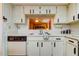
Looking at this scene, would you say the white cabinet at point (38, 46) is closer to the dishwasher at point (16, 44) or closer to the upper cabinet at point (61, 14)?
the dishwasher at point (16, 44)

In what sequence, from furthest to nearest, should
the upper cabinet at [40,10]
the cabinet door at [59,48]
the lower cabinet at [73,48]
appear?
the upper cabinet at [40,10] → the cabinet door at [59,48] → the lower cabinet at [73,48]

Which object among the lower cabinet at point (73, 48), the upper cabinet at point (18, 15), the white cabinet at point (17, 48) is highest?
the upper cabinet at point (18, 15)

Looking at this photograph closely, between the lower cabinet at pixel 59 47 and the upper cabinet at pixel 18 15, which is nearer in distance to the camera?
the lower cabinet at pixel 59 47

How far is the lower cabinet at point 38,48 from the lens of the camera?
4078mm

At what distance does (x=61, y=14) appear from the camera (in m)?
4.73

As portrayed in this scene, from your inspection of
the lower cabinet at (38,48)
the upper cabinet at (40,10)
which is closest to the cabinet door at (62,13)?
the upper cabinet at (40,10)

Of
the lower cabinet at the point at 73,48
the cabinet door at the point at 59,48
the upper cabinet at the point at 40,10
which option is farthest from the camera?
the upper cabinet at the point at 40,10

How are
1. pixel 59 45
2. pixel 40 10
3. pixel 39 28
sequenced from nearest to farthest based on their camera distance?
pixel 59 45 < pixel 40 10 < pixel 39 28

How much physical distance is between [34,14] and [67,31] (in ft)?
4.32

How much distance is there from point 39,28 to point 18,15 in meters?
0.88

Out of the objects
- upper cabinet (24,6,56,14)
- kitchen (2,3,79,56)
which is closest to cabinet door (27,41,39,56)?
kitchen (2,3,79,56)

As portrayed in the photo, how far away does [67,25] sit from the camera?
16.1 ft

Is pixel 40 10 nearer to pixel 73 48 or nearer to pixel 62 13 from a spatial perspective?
pixel 62 13

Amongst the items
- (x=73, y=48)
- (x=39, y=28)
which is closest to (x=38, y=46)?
(x=39, y=28)
